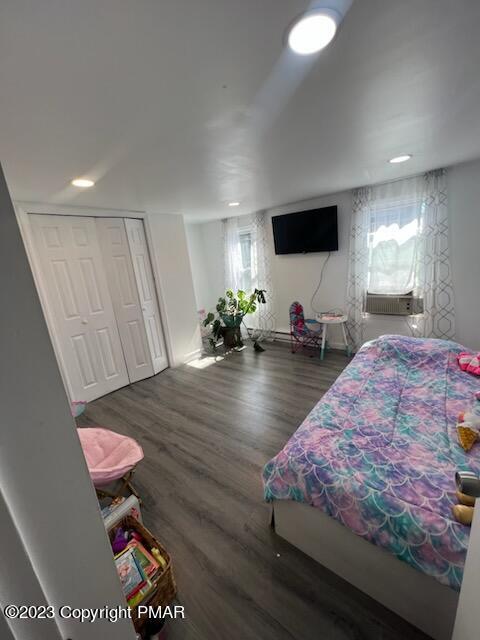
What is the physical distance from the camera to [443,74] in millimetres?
1148

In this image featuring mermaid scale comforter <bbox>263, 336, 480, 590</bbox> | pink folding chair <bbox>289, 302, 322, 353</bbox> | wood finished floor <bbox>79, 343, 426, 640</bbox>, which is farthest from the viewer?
pink folding chair <bbox>289, 302, 322, 353</bbox>

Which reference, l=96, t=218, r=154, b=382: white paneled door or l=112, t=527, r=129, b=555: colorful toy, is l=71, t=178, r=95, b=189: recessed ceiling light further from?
l=112, t=527, r=129, b=555: colorful toy

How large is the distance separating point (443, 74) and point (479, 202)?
2.28 meters

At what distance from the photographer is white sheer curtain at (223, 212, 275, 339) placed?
180 inches

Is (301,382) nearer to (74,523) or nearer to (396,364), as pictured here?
(396,364)

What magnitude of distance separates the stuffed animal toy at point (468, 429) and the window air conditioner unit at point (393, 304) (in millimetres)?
2051

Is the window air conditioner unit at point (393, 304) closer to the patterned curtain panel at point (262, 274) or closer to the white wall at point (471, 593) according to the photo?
the patterned curtain panel at point (262, 274)

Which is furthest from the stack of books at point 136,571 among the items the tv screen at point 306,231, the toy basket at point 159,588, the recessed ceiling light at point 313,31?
the tv screen at point 306,231

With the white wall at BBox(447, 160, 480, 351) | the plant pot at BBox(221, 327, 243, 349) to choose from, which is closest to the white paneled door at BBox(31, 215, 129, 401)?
the plant pot at BBox(221, 327, 243, 349)

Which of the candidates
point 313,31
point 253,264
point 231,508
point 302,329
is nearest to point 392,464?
point 231,508

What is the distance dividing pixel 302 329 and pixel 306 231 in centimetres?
151

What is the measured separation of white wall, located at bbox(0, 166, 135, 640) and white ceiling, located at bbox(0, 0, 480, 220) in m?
0.85

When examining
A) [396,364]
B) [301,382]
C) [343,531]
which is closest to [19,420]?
[343,531]

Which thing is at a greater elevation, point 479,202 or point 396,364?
point 479,202
